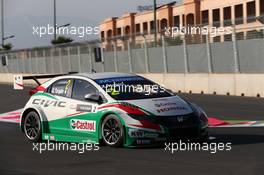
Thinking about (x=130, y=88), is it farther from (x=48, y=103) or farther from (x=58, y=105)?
(x=48, y=103)

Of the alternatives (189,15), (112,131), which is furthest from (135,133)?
(189,15)

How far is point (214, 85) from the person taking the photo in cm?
2864

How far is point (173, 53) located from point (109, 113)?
22.1 metres

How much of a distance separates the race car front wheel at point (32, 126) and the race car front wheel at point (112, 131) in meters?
1.74

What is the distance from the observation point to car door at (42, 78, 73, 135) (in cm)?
1220

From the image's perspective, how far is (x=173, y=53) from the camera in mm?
33156

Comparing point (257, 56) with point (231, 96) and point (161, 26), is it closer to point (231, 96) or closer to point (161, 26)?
point (231, 96)

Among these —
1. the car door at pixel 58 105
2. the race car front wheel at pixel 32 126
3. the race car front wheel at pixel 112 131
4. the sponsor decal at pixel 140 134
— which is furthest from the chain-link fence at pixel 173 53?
the sponsor decal at pixel 140 134

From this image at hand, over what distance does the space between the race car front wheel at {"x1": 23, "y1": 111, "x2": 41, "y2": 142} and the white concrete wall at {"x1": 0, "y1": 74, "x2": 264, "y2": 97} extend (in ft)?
45.3

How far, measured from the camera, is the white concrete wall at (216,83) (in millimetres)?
25547

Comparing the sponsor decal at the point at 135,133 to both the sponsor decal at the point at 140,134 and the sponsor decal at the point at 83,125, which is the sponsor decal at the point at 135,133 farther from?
the sponsor decal at the point at 83,125

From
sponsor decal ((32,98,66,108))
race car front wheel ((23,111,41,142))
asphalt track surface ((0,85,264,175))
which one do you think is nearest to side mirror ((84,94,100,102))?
sponsor decal ((32,98,66,108))

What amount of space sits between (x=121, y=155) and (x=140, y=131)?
62cm

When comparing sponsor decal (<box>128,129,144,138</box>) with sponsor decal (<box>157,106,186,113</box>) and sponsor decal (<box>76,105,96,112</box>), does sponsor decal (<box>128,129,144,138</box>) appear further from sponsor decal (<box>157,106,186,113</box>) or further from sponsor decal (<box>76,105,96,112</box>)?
sponsor decal (<box>76,105,96,112</box>)
